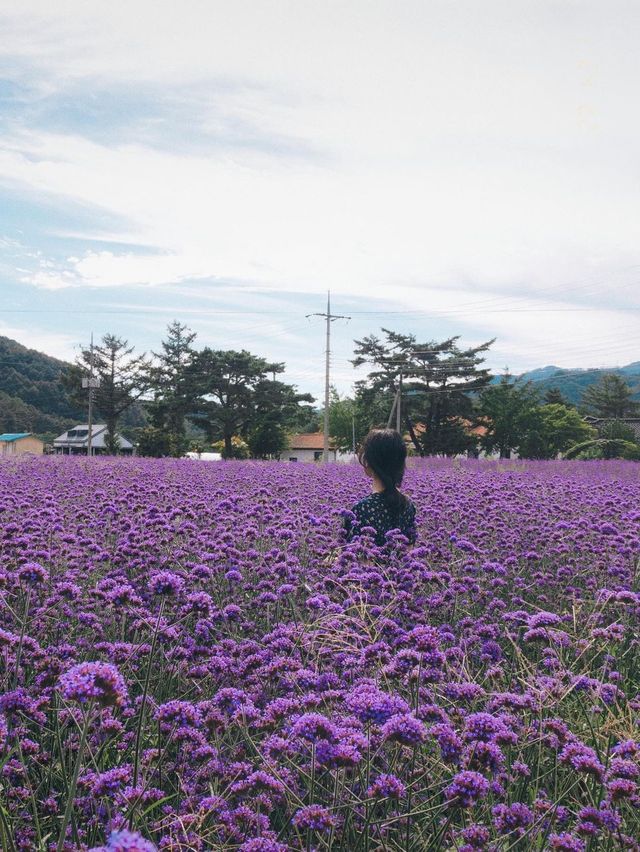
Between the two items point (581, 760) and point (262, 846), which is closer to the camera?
point (262, 846)

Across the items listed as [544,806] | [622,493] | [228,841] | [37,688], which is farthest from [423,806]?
[622,493]

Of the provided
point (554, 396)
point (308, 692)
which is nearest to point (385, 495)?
point (308, 692)

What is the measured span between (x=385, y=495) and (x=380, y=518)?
0.61 feet

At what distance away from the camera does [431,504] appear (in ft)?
26.1

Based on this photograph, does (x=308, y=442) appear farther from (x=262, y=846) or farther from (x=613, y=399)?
(x=262, y=846)

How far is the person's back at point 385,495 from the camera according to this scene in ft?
18.4

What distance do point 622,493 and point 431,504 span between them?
11.7 feet

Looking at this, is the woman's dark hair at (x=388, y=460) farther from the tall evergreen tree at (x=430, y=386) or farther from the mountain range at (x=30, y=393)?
the mountain range at (x=30, y=393)

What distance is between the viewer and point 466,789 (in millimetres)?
1825

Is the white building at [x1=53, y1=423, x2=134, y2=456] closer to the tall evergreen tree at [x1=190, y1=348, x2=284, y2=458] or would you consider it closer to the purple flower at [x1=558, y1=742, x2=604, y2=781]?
the tall evergreen tree at [x1=190, y1=348, x2=284, y2=458]

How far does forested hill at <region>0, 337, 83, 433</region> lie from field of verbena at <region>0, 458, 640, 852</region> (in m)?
93.1

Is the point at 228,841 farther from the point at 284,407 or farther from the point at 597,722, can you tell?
the point at 284,407

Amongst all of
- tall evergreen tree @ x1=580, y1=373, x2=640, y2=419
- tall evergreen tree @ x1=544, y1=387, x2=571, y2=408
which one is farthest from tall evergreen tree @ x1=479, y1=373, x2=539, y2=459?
tall evergreen tree @ x1=580, y1=373, x2=640, y2=419

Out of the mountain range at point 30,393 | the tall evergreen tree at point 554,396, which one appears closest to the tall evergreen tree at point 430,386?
the tall evergreen tree at point 554,396
